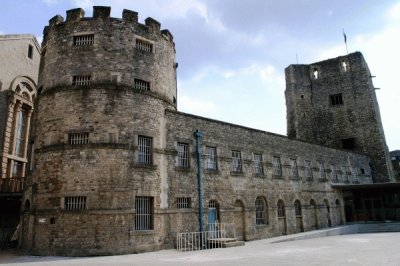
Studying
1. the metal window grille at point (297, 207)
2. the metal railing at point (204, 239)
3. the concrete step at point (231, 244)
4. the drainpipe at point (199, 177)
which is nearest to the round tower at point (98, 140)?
the metal railing at point (204, 239)

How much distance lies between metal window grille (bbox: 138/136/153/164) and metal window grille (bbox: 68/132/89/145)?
8.21 feet

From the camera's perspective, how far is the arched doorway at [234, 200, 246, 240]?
62.4 feet

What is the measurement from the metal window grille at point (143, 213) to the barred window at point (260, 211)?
8.30 meters

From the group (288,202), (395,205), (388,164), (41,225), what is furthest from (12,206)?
(388,164)

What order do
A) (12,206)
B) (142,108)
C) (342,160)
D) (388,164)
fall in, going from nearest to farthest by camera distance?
1. (142,108)
2. (12,206)
3. (342,160)
4. (388,164)

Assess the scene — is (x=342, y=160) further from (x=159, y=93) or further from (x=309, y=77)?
(x=159, y=93)

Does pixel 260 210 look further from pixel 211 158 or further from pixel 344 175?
pixel 344 175

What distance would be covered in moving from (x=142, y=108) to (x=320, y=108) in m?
29.3

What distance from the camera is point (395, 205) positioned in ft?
90.5

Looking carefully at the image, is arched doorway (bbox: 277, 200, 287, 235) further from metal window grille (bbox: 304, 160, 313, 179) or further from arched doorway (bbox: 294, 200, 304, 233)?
metal window grille (bbox: 304, 160, 313, 179)

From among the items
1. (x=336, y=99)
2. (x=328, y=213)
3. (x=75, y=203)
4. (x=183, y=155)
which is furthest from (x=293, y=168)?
(x=336, y=99)

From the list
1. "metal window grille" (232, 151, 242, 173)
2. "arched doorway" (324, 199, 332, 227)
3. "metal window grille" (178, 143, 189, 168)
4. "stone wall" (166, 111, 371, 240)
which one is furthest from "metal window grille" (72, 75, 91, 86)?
"arched doorway" (324, 199, 332, 227)

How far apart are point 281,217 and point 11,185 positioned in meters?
18.0

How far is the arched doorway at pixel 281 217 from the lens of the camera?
21.9 m
